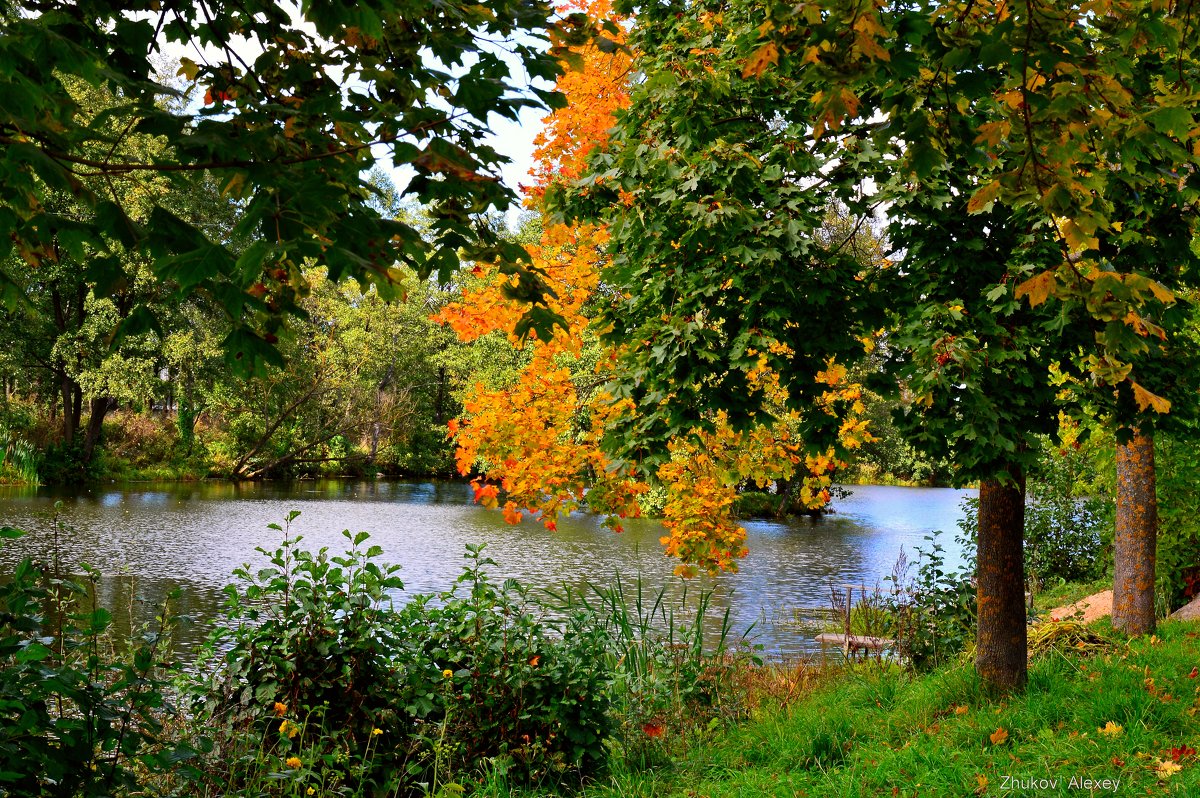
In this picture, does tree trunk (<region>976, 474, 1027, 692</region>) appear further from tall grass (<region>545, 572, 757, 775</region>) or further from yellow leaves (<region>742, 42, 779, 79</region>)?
yellow leaves (<region>742, 42, 779, 79</region>)

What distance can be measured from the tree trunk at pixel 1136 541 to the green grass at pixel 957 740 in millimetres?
1052

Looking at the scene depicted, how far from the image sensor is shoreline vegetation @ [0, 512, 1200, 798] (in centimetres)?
327

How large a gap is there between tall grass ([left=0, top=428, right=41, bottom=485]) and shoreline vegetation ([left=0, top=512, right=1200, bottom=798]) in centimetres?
2397

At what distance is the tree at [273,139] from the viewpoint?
2.19 metres

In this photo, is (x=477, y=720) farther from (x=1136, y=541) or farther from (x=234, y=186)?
(x=1136, y=541)

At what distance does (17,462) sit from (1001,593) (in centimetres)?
2713

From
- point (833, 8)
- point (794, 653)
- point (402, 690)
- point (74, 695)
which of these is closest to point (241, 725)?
point (402, 690)

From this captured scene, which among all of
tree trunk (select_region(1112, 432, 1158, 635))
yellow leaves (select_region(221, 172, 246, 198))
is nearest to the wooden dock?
tree trunk (select_region(1112, 432, 1158, 635))

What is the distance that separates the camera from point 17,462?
965 inches

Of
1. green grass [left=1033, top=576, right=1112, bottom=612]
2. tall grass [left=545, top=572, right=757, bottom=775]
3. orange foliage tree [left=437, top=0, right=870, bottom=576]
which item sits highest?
orange foliage tree [left=437, top=0, right=870, bottom=576]

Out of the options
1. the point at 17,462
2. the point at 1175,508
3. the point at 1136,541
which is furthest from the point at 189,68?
the point at 17,462

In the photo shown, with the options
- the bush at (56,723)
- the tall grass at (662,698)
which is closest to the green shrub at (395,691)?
the tall grass at (662,698)

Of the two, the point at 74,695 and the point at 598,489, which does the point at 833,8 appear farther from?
the point at 598,489

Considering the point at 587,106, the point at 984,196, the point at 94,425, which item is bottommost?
the point at 94,425
